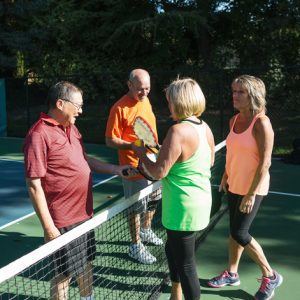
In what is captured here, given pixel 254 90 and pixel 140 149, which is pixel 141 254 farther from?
pixel 254 90

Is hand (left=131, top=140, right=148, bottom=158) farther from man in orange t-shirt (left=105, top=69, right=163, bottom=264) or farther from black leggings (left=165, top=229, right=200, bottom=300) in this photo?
man in orange t-shirt (left=105, top=69, right=163, bottom=264)

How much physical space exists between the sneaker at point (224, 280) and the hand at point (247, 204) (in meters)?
0.85

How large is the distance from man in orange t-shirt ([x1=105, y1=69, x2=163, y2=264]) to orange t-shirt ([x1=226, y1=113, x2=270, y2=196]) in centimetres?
84

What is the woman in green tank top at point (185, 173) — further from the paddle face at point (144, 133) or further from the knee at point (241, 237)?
the knee at point (241, 237)

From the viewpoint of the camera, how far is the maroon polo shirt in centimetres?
293

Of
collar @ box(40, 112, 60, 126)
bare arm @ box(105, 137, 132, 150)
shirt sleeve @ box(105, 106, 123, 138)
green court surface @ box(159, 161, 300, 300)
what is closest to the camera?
collar @ box(40, 112, 60, 126)

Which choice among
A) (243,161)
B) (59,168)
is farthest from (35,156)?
(243,161)

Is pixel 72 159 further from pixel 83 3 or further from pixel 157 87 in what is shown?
pixel 83 3

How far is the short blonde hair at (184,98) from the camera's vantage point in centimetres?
299

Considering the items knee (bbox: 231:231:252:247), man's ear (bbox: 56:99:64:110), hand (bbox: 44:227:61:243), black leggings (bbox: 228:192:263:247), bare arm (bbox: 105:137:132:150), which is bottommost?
knee (bbox: 231:231:252:247)

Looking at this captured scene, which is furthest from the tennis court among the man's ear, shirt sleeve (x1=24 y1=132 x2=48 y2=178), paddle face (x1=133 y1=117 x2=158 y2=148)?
the man's ear

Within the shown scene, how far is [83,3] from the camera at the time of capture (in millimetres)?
18875

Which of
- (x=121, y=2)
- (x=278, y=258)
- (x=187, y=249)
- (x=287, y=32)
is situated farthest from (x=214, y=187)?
(x=121, y=2)

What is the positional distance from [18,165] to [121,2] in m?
9.27
